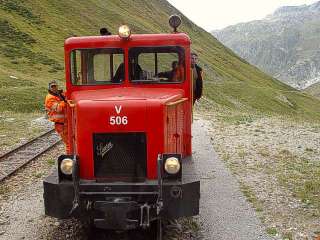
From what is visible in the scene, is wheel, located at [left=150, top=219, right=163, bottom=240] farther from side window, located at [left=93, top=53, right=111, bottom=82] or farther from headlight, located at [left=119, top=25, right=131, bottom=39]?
headlight, located at [left=119, top=25, right=131, bottom=39]

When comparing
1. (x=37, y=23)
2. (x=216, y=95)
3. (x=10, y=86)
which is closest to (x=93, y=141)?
(x=10, y=86)

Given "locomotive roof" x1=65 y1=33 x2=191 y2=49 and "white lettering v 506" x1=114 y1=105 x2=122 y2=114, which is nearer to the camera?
"white lettering v 506" x1=114 y1=105 x2=122 y2=114

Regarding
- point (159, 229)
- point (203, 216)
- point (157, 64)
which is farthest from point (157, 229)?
point (157, 64)

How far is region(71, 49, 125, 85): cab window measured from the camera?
9.01m

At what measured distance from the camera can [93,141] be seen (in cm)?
775

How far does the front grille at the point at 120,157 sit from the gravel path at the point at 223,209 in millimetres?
1946

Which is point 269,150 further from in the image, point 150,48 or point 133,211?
point 133,211

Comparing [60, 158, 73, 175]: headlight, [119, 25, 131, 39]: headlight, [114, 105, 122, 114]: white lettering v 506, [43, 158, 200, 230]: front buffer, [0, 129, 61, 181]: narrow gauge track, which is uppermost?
[119, 25, 131, 39]: headlight

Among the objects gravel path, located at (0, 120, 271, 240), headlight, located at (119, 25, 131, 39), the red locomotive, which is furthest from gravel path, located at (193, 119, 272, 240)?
headlight, located at (119, 25, 131, 39)

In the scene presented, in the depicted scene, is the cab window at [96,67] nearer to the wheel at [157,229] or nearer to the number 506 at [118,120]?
the number 506 at [118,120]

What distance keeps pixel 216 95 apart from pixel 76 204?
4681cm

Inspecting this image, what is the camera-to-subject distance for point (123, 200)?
24.1 feet

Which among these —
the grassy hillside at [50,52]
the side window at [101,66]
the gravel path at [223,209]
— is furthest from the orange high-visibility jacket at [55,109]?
the grassy hillside at [50,52]

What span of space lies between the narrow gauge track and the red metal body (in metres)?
5.00
